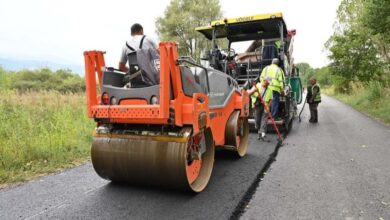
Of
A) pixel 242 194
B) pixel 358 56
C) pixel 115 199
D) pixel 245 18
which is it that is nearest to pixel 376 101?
pixel 358 56

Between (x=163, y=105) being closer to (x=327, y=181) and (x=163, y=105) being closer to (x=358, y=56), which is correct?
(x=327, y=181)

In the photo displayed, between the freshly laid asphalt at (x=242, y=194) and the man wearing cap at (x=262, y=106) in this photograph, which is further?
the man wearing cap at (x=262, y=106)

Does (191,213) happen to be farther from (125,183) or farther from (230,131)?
(230,131)

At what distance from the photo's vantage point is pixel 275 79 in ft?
23.2

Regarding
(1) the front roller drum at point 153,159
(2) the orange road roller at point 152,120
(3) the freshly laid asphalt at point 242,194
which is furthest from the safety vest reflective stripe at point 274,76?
(1) the front roller drum at point 153,159

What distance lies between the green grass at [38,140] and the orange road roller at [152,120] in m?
1.55

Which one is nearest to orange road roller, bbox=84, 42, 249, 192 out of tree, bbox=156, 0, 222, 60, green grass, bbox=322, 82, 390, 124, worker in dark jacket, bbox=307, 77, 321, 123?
worker in dark jacket, bbox=307, 77, 321, 123

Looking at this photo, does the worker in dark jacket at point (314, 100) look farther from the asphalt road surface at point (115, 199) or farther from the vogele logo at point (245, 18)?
the asphalt road surface at point (115, 199)

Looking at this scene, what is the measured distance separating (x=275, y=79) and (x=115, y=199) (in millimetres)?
4556

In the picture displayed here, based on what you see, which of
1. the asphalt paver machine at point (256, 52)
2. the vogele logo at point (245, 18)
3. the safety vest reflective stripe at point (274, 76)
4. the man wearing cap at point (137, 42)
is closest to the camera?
the man wearing cap at point (137, 42)

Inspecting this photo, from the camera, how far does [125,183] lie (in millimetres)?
4035

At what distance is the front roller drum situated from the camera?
3.41m

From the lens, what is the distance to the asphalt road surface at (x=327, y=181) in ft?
10.7

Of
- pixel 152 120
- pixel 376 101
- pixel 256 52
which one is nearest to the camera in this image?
pixel 152 120
